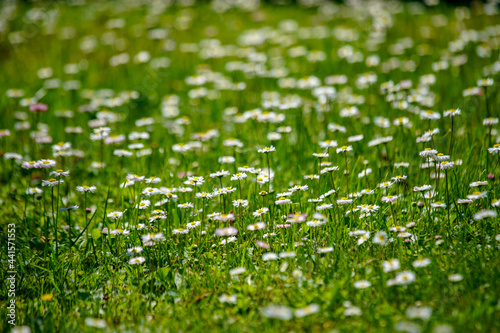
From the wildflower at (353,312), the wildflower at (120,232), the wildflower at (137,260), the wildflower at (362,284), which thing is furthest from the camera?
the wildflower at (120,232)

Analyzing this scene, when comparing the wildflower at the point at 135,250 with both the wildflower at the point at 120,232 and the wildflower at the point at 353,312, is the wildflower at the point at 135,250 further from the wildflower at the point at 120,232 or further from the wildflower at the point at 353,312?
the wildflower at the point at 353,312

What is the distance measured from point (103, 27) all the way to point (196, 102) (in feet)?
13.7

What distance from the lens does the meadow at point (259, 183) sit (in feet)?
6.82

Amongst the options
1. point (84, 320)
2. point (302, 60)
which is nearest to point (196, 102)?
point (302, 60)

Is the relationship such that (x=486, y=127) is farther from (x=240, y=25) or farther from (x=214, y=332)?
(x=240, y=25)

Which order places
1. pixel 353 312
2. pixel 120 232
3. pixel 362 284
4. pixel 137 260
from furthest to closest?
pixel 120 232 → pixel 137 260 → pixel 362 284 → pixel 353 312

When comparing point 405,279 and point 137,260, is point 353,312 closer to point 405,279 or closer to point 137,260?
point 405,279

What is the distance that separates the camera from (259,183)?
3037 millimetres

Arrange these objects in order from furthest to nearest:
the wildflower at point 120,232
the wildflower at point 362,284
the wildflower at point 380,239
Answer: the wildflower at point 120,232
the wildflower at point 380,239
the wildflower at point 362,284

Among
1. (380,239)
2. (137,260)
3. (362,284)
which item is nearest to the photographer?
(362,284)

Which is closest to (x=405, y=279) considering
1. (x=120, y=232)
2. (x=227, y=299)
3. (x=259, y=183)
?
(x=227, y=299)

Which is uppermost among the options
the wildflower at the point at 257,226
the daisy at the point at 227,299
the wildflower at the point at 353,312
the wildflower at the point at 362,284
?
the wildflower at the point at 257,226

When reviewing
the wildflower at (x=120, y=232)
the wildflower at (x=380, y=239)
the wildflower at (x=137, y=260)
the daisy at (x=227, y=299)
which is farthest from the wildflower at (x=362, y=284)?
the wildflower at (x=120, y=232)

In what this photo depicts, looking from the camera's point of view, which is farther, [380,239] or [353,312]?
[380,239]
